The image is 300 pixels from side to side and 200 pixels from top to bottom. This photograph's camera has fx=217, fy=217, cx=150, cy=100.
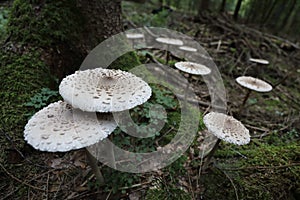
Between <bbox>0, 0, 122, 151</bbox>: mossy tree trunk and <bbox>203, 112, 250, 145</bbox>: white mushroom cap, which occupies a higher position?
<bbox>0, 0, 122, 151</bbox>: mossy tree trunk

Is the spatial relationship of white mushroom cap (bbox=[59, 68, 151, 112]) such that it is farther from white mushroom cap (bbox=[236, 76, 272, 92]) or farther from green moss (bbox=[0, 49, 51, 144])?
white mushroom cap (bbox=[236, 76, 272, 92])

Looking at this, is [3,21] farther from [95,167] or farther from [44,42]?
[95,167]

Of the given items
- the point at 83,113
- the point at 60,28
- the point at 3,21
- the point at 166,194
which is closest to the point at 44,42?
the point at 60,28

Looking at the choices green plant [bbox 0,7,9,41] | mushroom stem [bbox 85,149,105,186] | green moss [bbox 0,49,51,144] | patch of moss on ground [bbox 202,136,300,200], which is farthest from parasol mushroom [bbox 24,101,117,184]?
green plant [bbox 0,7,9,41]

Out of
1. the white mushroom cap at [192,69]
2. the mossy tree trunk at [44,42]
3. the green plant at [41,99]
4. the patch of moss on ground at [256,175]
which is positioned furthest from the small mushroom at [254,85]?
the green plant at [41,99]

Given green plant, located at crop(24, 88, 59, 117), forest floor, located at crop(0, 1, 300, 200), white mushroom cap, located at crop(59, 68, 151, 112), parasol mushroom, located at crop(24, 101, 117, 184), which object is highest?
white mushroom cap, located at crop(59, 68, 151, 112)

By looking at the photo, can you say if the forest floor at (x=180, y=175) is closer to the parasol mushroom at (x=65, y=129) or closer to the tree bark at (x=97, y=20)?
the parasol mushroom at (x=65, y=129)
